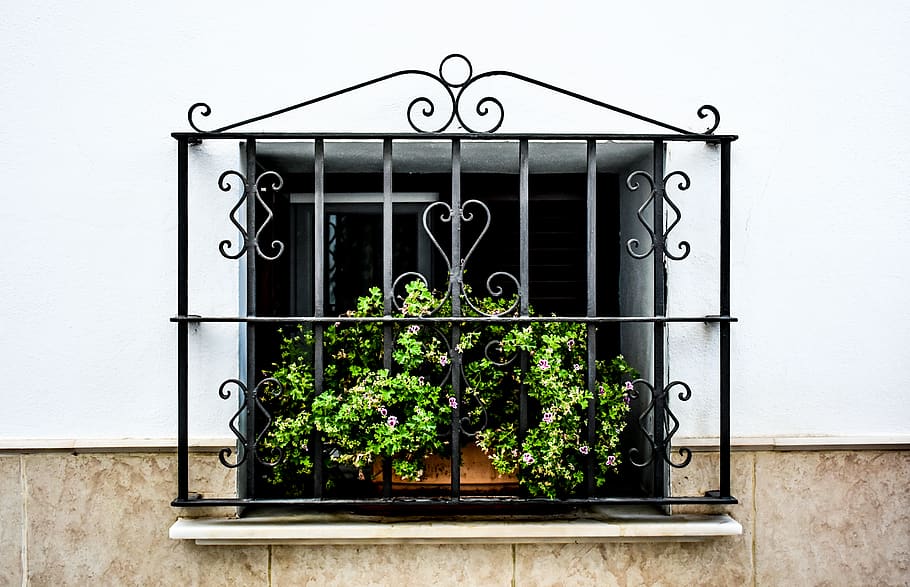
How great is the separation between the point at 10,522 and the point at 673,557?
2.53 metres

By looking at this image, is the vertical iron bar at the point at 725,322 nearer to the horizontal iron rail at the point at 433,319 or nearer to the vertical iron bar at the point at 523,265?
the horizontal iron rail at the point at 433,319

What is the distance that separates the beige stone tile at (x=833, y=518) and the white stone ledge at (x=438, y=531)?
23 centimetres

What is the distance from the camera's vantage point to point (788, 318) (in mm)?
2881

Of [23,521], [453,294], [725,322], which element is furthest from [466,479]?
[23,521]

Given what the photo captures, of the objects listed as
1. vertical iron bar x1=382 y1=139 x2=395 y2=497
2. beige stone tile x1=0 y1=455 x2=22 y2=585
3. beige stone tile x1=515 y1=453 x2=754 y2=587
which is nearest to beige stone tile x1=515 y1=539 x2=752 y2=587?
beige stone tile x1=515 y1=453 x2=754 y2=587

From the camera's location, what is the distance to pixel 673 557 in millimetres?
2850

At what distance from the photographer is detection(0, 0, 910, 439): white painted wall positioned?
2.82m

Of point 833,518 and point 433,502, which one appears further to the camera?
point 833,518

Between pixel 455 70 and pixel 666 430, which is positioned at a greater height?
pixel 455 70

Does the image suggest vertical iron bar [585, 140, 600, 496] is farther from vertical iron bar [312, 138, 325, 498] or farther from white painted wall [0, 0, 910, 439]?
vertical iron bar [312, 138, 325, 498]

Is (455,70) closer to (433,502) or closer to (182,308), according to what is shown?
(182,308)

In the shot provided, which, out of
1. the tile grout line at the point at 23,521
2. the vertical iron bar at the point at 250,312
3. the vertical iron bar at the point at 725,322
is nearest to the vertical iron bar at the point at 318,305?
the vertical iron bar at the point at 250,312

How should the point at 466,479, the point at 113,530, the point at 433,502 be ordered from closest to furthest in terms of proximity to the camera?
the point at 433,502, the point at 113,530, the point at 466,479

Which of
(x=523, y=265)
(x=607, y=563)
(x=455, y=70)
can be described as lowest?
(x=607, y=563)
